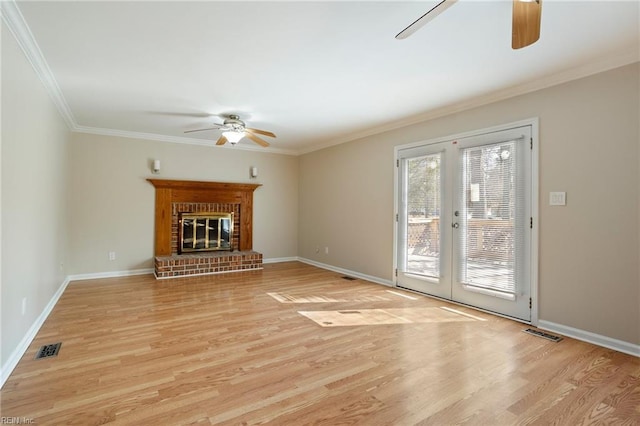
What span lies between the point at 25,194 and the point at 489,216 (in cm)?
427

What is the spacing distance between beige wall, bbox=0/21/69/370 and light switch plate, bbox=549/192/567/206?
14.1 feet

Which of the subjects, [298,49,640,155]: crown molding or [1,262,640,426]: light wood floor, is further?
[298,49,640,155]: crown molding

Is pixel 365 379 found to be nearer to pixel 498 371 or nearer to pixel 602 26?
pixel 498 371

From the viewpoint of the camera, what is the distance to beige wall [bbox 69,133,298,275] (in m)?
5.12

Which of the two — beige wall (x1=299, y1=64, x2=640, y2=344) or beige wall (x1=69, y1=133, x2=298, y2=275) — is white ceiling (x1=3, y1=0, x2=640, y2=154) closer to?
beige wall (x1=299, y1=64, x2=640, y2=344)

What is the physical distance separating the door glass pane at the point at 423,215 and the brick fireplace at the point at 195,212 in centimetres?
289

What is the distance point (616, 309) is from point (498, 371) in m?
1.28

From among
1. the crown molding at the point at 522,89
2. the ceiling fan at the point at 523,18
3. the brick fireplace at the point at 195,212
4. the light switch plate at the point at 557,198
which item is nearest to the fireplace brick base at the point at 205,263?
the brick fireplace at the point at 195,212

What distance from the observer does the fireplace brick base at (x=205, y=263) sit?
5258mm

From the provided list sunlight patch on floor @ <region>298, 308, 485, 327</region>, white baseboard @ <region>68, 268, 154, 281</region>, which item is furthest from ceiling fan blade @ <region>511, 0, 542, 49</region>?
white baseboard @ <region>68, 268, 154, 281</region>

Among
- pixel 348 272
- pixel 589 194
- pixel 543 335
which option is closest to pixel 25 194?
pixel 348 272

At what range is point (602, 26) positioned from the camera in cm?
229

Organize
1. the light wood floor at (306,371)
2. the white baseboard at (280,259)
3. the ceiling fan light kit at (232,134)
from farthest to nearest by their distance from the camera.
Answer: the white baseboard at (280,259) < the ceiling fan light kit at (232,134) < the light wood floor at (306,371)

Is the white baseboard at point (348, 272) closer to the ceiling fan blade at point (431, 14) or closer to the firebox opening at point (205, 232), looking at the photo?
the firebox opening at point (205, 232)
